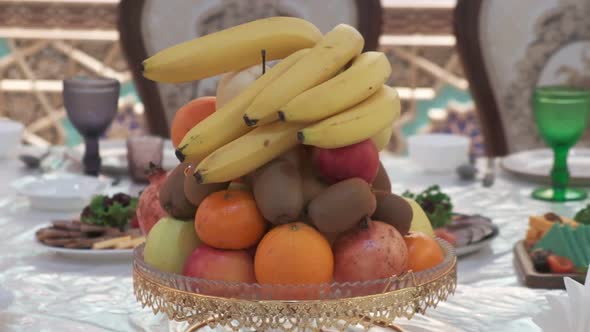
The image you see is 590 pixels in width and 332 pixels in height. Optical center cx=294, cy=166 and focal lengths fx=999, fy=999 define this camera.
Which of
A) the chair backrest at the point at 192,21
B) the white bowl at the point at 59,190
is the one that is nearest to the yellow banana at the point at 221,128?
the white bowl at the point at 59,190

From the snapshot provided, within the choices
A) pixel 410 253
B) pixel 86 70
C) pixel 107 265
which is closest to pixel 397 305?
pixel 410 253

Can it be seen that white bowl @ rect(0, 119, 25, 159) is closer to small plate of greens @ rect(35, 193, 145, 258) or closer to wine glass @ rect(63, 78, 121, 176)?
wine glass @ rect(63, 78, 121, 176)

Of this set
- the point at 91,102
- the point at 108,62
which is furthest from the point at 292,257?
the point at 108,62

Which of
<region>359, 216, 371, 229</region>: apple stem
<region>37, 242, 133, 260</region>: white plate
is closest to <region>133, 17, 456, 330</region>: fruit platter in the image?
<region>359, 216, 371, 229</region>: apple stem

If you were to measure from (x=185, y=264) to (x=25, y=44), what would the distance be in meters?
2.64

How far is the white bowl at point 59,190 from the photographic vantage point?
141cm

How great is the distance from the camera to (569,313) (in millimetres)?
809

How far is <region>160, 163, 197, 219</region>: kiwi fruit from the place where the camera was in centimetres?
86

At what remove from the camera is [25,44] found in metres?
3.30

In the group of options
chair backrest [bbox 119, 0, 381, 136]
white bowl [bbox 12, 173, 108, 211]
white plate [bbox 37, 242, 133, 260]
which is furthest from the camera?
chair backrest [bbox 119, 0, 381, 136]

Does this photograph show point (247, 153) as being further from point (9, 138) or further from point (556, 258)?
point (9, 138)

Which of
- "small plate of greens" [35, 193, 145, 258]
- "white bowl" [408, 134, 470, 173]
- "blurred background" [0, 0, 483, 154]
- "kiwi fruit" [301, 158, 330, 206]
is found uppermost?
"kiwi fruit" [301, 158, 330, 206]

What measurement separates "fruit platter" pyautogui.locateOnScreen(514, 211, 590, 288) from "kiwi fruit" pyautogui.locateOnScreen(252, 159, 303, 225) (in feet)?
1.22

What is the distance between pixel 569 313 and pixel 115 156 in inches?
44.2
